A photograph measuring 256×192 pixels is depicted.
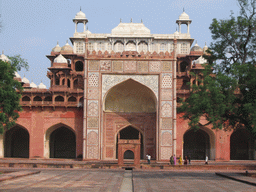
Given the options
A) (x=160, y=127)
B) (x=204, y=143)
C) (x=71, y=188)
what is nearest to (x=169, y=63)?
(x=160, y=127)

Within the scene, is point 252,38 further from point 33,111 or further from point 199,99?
point 33,111

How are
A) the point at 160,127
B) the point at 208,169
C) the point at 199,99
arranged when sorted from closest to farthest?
1. the point at 199,99
2. the point at 208,169
3. the point at 160,127

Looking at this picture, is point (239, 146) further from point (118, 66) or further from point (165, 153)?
point (118, 66)

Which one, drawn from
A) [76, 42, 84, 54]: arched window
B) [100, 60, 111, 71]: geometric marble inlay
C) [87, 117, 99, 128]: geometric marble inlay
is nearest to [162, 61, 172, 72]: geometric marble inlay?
[100, 60, 111, 71]: geometric marble inlay

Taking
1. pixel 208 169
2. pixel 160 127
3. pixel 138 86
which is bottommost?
pixel 208 169

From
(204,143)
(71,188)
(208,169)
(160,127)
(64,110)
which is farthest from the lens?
(204,143)

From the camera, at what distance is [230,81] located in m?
13.5

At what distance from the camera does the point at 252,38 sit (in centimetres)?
1459

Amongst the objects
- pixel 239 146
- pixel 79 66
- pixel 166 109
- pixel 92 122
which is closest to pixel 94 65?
pixel 92 122

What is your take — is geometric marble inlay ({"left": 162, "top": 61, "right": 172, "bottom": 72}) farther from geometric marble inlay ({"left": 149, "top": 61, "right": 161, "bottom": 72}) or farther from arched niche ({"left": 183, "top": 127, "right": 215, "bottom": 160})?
arched niche ({"left": 183, "top": 127, "right": 215, "bottom": 160})

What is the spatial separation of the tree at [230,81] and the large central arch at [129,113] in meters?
11.1

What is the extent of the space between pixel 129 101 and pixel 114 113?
137 cm

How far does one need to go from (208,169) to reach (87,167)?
20.2 ft

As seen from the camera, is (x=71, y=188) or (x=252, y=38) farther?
(x=252, y=38)
